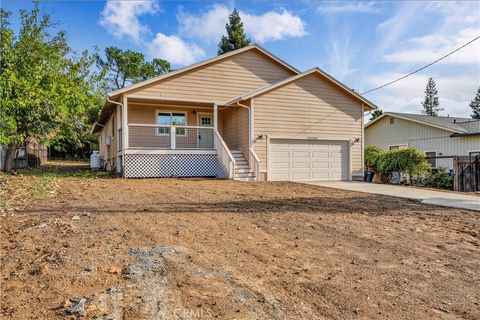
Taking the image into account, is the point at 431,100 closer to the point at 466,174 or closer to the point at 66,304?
the point at 466,174

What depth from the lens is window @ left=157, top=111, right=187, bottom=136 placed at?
16.2m

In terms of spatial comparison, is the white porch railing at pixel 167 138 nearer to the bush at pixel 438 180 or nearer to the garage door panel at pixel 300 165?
the garage door panel at pixel 300 165

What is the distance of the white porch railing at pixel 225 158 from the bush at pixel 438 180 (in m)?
7.77

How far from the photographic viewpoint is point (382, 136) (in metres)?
27.0

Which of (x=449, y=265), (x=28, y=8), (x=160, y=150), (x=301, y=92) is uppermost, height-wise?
(x=28, y=8)

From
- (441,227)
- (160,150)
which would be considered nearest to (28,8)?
(160,150)

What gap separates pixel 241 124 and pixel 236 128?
0.59 m

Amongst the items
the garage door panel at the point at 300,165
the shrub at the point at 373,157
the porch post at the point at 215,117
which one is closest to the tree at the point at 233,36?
the porch post at the point at 215,117

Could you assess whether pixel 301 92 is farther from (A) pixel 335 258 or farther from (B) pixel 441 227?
(A) pixel 335 258

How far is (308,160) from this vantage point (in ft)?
50.0

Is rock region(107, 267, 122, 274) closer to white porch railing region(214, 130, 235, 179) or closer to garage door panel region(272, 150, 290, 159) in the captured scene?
white porch railing region(214, 130, 235, 179)

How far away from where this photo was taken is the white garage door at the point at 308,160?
14.8 m

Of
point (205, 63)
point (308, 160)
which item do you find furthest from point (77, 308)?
point (205, 63)

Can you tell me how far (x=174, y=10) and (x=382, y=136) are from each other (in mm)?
19627
